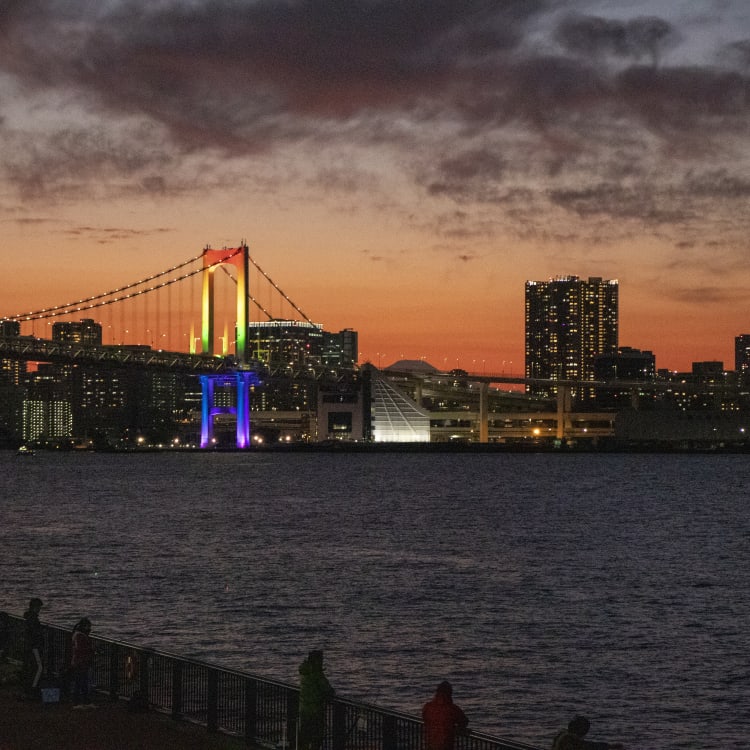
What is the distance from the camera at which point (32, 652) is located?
1376 cm

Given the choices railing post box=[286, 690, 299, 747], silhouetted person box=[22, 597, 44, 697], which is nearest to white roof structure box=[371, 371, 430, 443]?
silhouetted person box=[22, 597, 44, 697]

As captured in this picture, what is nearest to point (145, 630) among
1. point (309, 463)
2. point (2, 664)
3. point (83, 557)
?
point (2, 664)

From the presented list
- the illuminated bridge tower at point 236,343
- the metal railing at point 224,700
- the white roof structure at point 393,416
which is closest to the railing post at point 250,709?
the metal railing at point 224,700

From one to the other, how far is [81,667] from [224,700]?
1.46 metres

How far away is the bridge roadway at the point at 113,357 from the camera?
317ft

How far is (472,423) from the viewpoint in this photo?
6565 inches

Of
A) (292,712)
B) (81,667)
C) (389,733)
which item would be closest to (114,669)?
(81,667)

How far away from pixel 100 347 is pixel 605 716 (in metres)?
92.4

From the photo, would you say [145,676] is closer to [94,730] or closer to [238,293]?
[94,730]

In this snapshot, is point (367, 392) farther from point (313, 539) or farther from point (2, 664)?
point (2, 664)

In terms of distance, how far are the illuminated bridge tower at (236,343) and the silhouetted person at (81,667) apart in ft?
327

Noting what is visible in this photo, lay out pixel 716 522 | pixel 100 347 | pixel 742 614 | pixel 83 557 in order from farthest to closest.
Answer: pixel 100 347, pixel 716 522, pixel 83 557, pixel 742 614

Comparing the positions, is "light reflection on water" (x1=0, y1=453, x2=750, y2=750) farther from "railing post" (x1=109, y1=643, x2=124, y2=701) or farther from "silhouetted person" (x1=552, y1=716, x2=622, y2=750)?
"silhouetted person" (x1=552, y1=716, x2=622, y2=750)

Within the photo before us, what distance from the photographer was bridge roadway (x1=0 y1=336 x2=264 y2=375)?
317 feet
